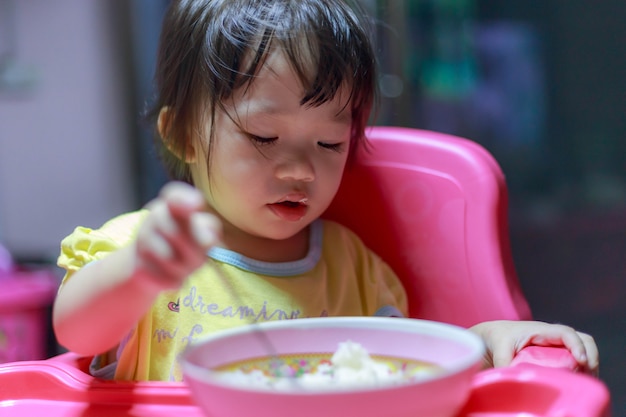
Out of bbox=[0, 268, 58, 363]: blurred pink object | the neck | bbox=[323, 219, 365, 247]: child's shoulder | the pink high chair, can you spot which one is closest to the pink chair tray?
the pink high chair

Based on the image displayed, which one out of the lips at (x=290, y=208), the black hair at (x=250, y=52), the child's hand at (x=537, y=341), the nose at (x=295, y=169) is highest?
the black hair at (x=250, y=52)

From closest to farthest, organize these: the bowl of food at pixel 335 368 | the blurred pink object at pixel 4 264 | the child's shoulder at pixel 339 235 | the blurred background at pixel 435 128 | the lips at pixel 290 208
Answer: the bowl of food at pixel 335 368 → the lips at pixel 290 208 → the child's shoulder at pixel 339 235 → the blurred pink object at pixel 4 264 → the blurred background at pixel 435 128

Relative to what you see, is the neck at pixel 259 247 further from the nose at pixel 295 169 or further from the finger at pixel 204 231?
the finger at pixel 204 231

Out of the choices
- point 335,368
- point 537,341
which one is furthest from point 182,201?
point 537,341

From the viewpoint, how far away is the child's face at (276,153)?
81 cm

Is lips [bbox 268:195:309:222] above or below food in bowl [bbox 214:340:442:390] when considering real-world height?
above

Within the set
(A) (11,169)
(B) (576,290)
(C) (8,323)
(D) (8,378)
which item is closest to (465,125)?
(B) (576,290)

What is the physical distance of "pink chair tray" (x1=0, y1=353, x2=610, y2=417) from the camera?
0.58 metres

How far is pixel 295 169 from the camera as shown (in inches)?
31.6

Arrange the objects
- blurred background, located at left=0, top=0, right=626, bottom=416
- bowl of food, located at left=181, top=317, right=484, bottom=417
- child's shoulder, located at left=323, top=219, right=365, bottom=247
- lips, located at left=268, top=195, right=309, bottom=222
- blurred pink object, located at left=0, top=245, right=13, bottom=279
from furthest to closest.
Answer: blurred background, located at left=0, top=0, right=626, bottom=416 < blurred pink object, located at left=0, top=245, right=13, bottom=279 < child's shoulder, located at left=323, top=219, right=365, bottom=247 < lips, located at left=268, top=195, right=309, bottom=222 < bowl of food, located at left=181, top=317, right=484, bottom=417

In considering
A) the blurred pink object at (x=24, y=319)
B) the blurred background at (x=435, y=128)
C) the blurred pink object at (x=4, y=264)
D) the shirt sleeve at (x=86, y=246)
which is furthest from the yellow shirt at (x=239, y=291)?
the blurred background at (x=435, y=128)

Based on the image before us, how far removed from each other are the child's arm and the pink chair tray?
41mm

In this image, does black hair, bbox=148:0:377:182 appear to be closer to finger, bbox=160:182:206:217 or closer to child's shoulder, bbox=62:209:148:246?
child's shoulder, bbox=62:209:148:246

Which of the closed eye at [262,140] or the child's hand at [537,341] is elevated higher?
the closed eye at [262,140]
